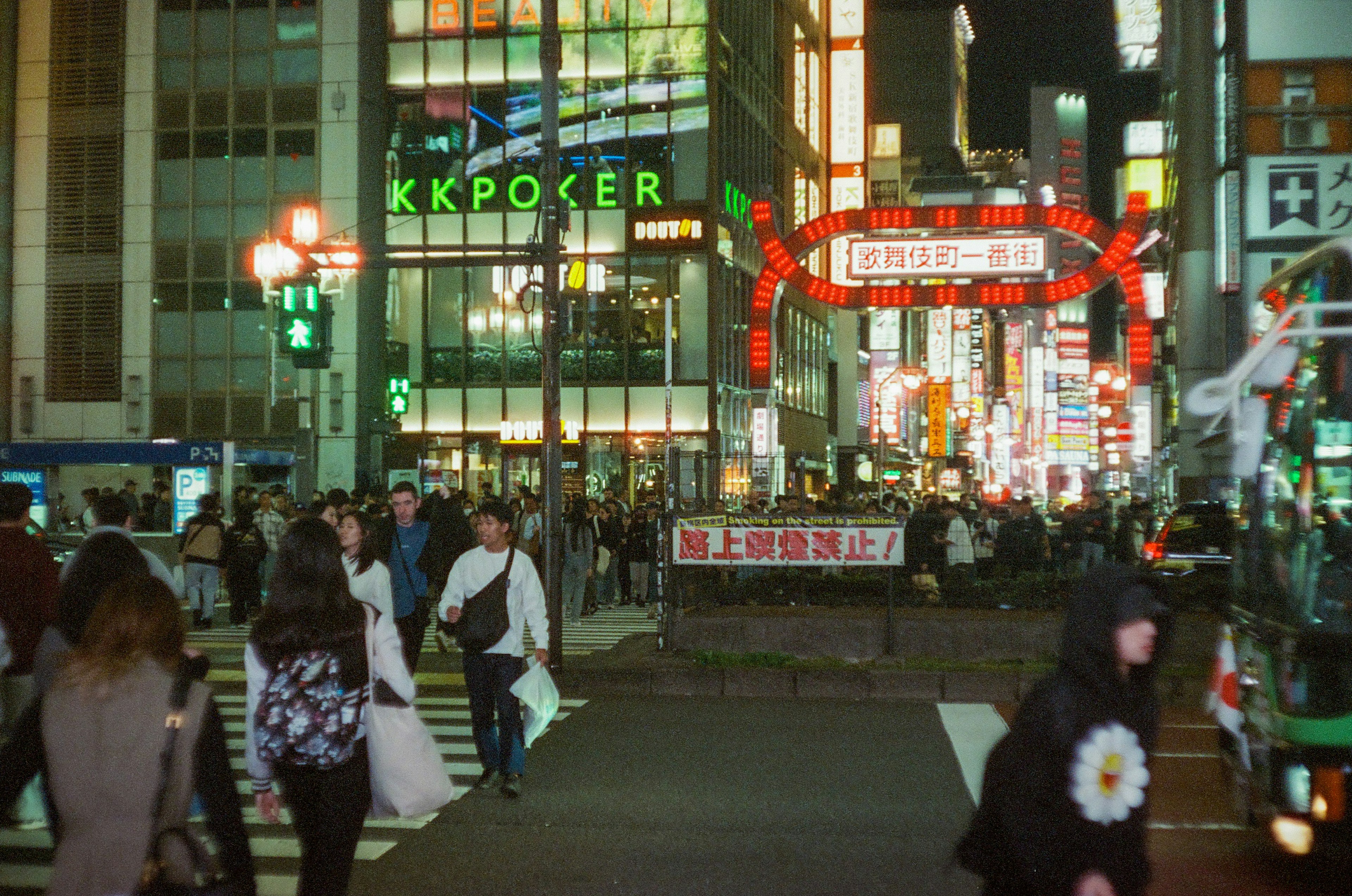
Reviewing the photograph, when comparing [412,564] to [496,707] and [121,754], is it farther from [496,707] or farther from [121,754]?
[121,754]

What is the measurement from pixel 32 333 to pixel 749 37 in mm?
21985

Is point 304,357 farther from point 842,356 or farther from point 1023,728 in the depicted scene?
point 842,356

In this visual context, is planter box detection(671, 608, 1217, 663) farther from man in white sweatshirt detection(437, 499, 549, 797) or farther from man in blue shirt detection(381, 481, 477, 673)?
man in white sweatshirt detection(437, 499, 549, 797)

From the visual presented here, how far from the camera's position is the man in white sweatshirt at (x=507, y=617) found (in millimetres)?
8914

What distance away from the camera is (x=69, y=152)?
38.0 metres

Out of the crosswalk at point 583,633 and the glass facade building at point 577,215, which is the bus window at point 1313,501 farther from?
the glass facade building at point 577,215

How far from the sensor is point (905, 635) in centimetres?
1497

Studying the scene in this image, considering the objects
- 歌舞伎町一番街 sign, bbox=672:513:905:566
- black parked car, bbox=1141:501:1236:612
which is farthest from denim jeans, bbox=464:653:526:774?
black parked car, bbox=1141:501:1236:612

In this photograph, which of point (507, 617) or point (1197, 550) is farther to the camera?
point (1197, 550)

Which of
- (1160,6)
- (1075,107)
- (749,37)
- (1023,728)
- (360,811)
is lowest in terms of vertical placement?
(360,811)

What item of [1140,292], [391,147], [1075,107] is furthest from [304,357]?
[1075,107]

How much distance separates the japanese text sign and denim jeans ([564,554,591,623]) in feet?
18.8

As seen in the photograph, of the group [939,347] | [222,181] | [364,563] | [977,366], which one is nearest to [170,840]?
[364,563]

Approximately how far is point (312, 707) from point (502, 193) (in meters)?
33.8
